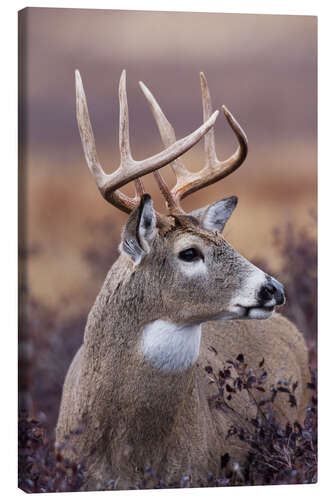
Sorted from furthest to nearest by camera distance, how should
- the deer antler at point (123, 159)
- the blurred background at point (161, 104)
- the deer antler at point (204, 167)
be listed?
1. the blurred background at point (161, 104)
2. the deer antler at point (204, 167)
3. the deer antler at point (123, 159)

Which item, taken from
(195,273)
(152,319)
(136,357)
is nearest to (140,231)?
(195,273)

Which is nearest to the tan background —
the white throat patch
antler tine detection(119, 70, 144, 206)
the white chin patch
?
antler tine detection(119, 70, 144, 206)

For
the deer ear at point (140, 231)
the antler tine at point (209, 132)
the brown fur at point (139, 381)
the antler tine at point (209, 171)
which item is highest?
the antler tine at point (209, 132)

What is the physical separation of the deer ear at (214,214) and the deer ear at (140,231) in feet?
1.49

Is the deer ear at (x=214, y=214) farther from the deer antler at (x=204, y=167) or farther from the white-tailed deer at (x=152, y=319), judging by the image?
the deer antler at (x=204, y=167)

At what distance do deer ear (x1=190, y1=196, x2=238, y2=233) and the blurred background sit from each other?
113cm

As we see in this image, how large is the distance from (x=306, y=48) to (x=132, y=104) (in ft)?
4.53

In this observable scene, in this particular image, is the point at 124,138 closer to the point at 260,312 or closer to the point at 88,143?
the point at 88,143

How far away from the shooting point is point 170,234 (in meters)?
7.01

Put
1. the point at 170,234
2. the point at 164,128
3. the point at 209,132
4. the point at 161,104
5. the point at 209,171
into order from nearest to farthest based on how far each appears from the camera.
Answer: the point at 170,234
the point at 209,171
the point at 209,132
the point at 164,128
the point at 161,104

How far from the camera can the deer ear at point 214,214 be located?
23.8ft

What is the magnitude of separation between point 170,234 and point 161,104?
1643mm

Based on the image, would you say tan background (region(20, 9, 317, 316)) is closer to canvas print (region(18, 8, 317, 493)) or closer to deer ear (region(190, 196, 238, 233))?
canvas print (region(18, 8, 317, 493))

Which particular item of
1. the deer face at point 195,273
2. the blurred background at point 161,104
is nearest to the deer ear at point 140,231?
the deer face at point 195,273
